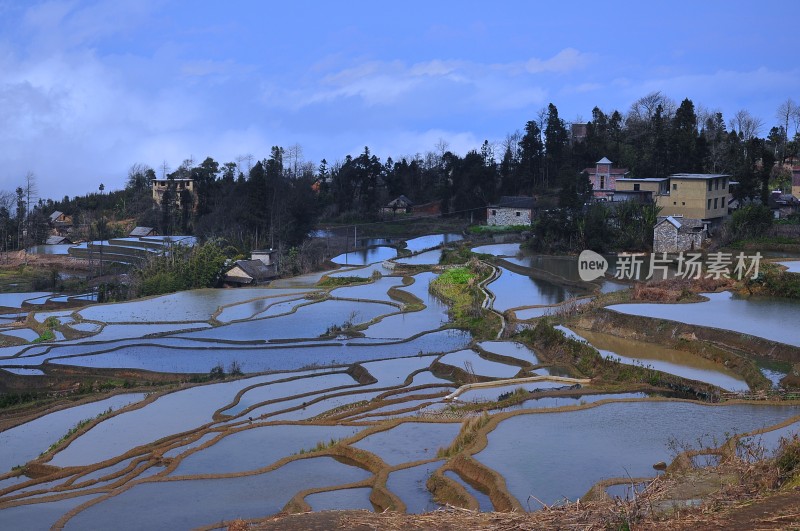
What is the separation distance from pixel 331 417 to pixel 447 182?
4118cm

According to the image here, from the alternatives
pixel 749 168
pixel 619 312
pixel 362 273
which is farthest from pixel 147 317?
pixel 749 168

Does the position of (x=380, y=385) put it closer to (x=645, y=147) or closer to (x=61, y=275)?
(x=61, y=275)

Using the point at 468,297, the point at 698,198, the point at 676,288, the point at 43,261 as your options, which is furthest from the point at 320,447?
the point at 43,261

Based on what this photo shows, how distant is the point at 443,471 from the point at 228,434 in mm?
3803

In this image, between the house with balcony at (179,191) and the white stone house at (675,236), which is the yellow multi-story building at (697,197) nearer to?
the white stone house at (675,236)

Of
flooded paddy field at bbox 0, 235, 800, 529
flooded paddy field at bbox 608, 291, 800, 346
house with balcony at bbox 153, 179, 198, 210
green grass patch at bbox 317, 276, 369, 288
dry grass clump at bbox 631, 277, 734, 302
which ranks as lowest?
flooded paddy field at bbox 0, 235, 800, 529

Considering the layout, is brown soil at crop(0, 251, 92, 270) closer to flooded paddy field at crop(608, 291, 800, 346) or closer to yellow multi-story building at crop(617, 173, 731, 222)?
yellow multi-story building at crop(617, 173, 731, 222)

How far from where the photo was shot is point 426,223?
165 ft

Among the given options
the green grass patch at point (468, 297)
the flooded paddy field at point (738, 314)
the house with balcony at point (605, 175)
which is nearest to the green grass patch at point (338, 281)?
the green grass patch at point (468, 297)

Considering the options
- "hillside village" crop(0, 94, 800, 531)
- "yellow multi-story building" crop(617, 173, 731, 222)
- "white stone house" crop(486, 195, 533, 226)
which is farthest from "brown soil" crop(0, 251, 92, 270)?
"yellow multi-story building" crop(617, 173, 731, 222)

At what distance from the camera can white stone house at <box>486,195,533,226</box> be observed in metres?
44.7

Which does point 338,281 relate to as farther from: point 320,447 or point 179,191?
point 179,191

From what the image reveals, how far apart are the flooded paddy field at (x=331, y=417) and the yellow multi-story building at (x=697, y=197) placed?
43.8ft

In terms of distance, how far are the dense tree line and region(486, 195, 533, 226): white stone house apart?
97.2 inches
